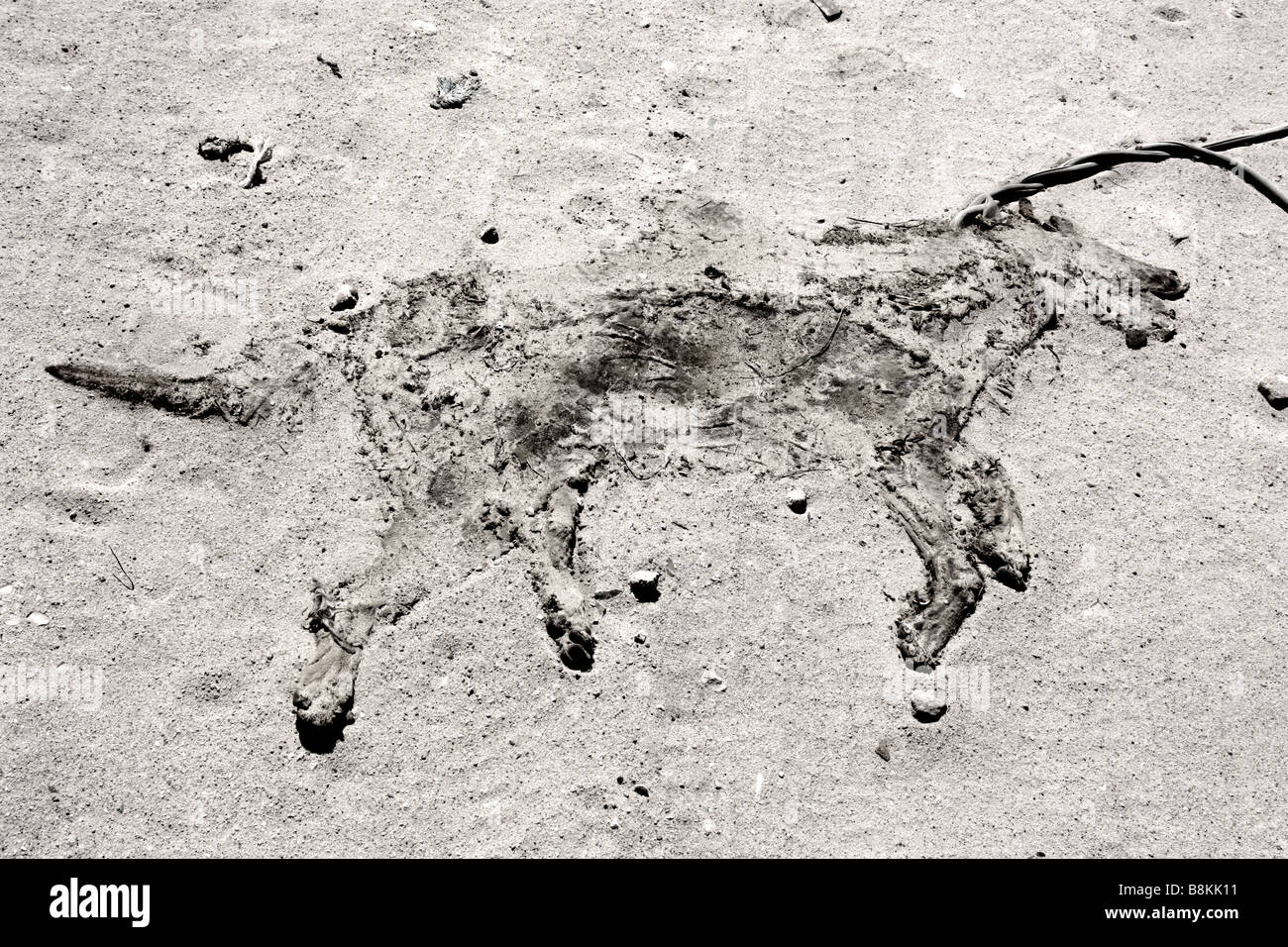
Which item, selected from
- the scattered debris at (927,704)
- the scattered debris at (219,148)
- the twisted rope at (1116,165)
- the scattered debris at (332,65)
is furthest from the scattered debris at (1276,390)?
the scattered debris at (219,148)

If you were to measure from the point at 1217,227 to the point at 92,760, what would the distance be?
460 centimetres

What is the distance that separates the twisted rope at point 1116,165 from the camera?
11.1 feet

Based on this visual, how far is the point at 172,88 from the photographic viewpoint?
3766mm

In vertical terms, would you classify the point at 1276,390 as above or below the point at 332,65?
below

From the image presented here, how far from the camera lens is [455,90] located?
3.75 meters

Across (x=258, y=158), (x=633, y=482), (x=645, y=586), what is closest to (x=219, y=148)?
(x=258, y=158)

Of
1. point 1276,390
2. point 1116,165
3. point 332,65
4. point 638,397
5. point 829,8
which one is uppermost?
point 829,8

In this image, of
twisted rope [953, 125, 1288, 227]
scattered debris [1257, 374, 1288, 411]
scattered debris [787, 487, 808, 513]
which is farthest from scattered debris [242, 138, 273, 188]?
scattered debris [1257, 374, 1288, 411]

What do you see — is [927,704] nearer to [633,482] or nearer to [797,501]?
[797,501]

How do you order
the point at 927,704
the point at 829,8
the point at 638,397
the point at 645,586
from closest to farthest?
the point at 927,704 → the point at 645,586 → the point at 638,397 → the point at 829,8

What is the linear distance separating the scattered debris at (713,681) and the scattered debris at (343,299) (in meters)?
1.92

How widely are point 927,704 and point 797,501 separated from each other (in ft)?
2.50

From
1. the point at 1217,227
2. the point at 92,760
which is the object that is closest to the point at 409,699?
the point at 92,760

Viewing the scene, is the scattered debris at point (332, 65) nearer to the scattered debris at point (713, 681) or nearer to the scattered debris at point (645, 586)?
the scattered debris at point (645, 586)
